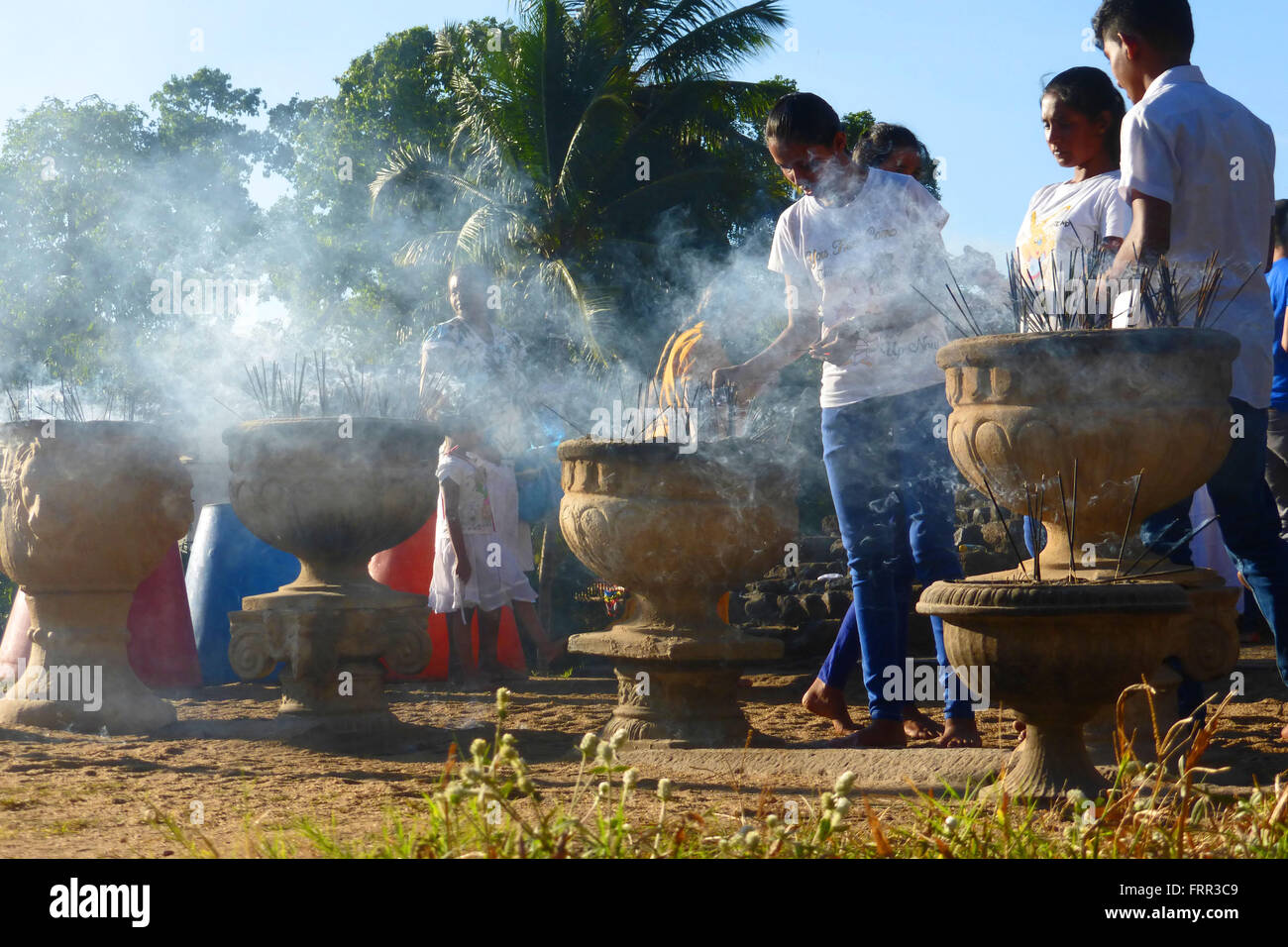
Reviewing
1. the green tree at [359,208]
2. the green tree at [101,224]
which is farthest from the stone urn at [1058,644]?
the green tree at [101,224]

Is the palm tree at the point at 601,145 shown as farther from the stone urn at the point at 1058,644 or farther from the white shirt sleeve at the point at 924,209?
the stone urn at the point at 1058,644

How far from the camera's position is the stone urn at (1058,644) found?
2578 millimetres

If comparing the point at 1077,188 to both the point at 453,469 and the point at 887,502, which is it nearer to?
the point at 887,502

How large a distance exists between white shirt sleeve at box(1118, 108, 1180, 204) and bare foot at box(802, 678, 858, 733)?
184 centimetres

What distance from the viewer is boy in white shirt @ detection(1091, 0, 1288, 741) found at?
306 cm

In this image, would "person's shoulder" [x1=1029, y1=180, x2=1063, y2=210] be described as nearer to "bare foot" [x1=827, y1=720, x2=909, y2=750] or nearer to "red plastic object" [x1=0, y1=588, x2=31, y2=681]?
"bare foot" [x1=827, y1=720, x2=909, y2=750]

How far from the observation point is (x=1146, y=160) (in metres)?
3.04

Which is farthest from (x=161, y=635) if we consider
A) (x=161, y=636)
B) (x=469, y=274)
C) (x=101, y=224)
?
(x=101, y=224)

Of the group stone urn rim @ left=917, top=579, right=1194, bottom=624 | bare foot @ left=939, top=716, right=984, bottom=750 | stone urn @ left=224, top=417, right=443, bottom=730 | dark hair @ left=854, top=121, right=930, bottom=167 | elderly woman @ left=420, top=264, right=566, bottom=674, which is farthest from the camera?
elderly woman @ left=420, top=264, right=566, bottom=674

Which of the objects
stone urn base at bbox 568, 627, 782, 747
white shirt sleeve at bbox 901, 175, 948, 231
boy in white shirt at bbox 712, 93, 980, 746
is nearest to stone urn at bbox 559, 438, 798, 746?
stone urn base at bbox 568, 627, 782, 747

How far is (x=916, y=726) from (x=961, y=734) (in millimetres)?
382

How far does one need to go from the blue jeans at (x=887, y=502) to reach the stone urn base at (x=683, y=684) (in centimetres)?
41

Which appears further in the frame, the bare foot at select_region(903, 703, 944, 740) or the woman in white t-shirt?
the bare foot at select_region(903, 703, 944, 740)
